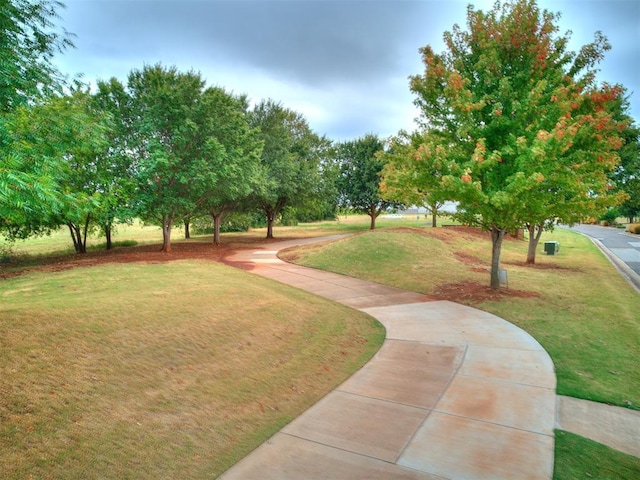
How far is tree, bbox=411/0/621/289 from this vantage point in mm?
10141

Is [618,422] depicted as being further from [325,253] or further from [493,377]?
[325,253]

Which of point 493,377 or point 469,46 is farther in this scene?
point 469,46

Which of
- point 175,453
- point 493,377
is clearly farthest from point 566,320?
point 175,453

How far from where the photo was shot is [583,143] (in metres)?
A: 11.3

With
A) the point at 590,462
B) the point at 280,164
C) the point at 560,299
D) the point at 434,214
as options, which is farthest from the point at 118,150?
the point at 590,462

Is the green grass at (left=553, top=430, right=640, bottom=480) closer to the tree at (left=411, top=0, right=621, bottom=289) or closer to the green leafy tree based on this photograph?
the tree at (left=411, top=0, right=621, bottom=289)

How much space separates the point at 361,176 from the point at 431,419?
36658 millimetres

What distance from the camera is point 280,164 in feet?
91.4

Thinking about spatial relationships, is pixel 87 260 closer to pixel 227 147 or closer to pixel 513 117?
pixel 227 147

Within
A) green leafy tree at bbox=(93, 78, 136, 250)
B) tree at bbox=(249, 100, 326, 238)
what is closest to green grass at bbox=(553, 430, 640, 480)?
green leafy tree at bbox=(93, 78, 136, 250)

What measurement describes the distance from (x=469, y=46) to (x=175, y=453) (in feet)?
43.6

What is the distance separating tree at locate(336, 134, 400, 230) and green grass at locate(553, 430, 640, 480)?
35337 mm

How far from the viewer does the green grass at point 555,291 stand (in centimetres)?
627

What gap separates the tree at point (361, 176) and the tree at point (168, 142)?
22.7 metres
